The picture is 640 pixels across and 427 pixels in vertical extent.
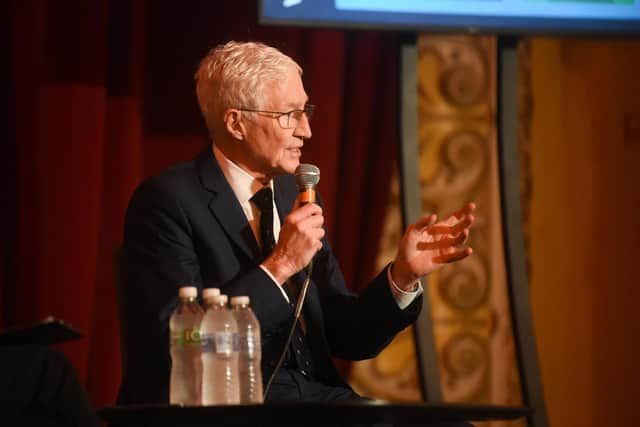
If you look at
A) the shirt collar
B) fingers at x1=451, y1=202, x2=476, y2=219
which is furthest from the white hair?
fingers at x1=451, y1=202, x2=476, y2=219

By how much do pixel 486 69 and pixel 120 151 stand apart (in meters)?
1.34

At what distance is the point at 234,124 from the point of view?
2207mm

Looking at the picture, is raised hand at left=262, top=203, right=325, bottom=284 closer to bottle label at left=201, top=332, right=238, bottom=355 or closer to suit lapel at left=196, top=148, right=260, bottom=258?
suit lapel at left=196, top=148, right=260, bottom=258

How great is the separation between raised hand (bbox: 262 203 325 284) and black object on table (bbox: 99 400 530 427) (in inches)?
17.8

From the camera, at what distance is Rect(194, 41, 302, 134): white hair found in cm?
217

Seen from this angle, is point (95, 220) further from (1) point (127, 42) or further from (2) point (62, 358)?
(2) point (62, 358)

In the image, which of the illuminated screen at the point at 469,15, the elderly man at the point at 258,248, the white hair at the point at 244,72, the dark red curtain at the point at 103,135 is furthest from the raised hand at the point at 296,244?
the dark red curtain at the point at 103,135

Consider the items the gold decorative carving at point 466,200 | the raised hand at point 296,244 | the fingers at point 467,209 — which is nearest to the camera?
the raised hand at point 296,244

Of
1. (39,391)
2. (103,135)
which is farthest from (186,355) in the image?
(103,135)

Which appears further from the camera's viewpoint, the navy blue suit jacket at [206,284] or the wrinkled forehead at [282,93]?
the wrinkled forehead at [282,93]

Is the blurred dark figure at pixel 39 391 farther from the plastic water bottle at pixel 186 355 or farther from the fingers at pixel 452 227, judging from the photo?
the fingers at pixel 452 227

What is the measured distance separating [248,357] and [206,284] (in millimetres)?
329

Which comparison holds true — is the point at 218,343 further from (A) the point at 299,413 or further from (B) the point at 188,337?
(A) the point at 299,413

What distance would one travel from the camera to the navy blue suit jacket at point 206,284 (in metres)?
1.94
